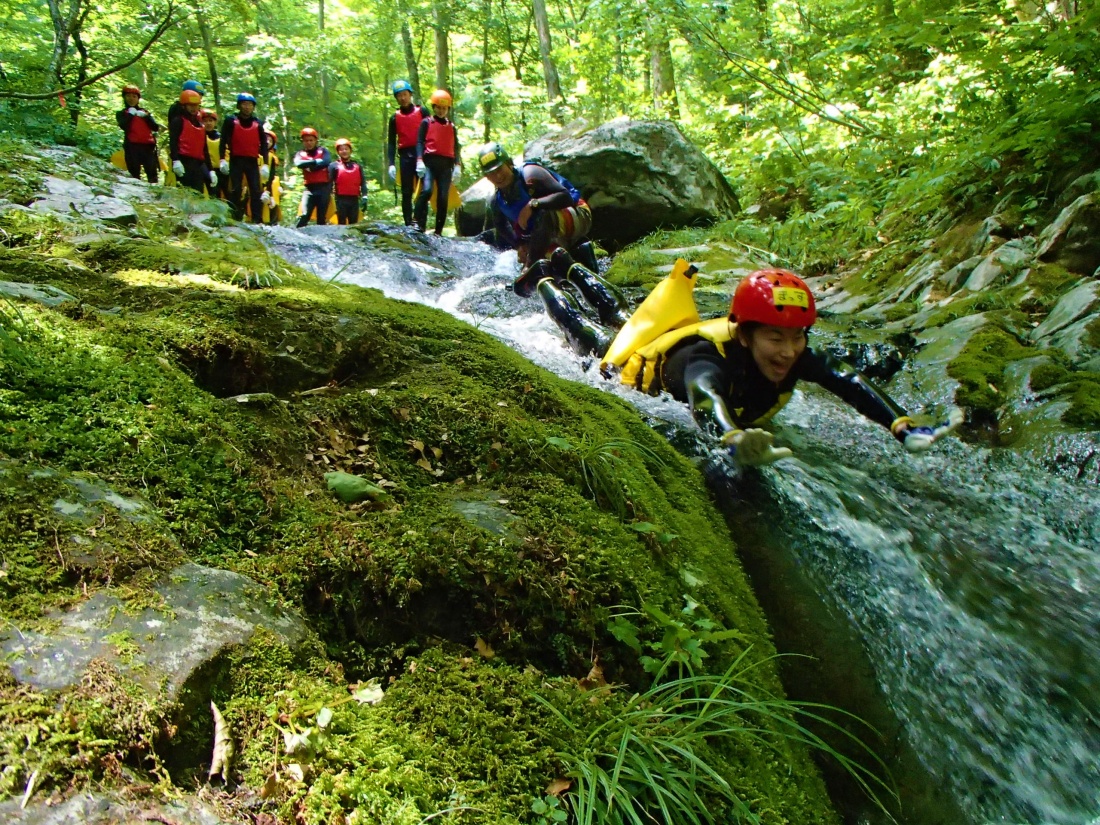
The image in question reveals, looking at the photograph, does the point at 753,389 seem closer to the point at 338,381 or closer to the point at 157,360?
the point at 338,381

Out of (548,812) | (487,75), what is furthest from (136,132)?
(487,75)

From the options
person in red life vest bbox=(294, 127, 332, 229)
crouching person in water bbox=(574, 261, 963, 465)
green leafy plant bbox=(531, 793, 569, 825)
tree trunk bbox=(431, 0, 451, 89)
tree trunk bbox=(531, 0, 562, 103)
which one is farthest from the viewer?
tree trunk bbox=(431, 0, 451, 89)

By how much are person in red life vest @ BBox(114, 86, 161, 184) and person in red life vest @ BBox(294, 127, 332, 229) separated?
7.86ft

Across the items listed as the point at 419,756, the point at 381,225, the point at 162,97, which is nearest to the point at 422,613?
the point at 419,756

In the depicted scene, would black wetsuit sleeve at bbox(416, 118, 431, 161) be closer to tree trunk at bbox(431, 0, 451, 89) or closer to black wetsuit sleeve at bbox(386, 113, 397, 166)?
black wetsuit sleeve at bbox(386, 113, 397, 166)

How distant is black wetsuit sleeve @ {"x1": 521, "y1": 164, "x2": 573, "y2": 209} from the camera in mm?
7315

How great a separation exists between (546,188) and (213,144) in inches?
306

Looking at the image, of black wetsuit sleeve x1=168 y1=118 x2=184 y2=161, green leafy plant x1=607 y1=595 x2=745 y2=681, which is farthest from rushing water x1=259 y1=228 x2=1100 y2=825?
black wetsuit sleeve x1=168 y1=118 x2=184 y2=161

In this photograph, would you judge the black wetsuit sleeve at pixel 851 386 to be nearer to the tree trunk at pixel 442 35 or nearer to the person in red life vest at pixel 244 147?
the person in red life vest at pixel 244 147

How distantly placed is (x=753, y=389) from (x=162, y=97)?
2273 centimetres

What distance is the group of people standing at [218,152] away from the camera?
10523mm

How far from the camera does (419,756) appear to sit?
1.51m

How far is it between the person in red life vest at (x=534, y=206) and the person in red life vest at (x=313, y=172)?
21.0 feet

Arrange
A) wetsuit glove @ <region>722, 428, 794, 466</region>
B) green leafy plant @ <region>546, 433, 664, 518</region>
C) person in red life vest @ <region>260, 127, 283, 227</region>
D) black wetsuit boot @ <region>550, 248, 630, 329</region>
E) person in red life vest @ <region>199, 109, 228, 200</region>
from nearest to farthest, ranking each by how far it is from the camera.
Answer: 1. green leafy plant @ <region>546, 433, 664, 518</region>
2. wetsuit glove @ <region>722, 428, 794, 466</region>
3. black wetsuit boot @ <region>550, 248, 630, 329</region>
4. person in red life vest @ <region>199, 109, 228, 200</region>
5. person in red life vest @ <region>260, 127, 283, 227</region>
